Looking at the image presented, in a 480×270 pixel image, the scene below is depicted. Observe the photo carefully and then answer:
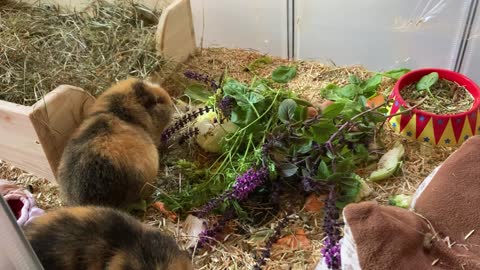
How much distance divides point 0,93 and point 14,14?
2.12 feet

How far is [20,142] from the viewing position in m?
1.52

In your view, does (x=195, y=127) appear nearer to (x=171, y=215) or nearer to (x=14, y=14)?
(x=171, y=215)

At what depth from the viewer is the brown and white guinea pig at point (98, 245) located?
40.3 inches

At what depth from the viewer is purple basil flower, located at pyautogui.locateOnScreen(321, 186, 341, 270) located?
1.07m

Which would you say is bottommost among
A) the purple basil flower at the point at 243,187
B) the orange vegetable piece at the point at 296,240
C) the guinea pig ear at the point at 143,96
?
the orange vegetable piece at the point at 296,240

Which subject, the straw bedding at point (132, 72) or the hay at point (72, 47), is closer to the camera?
the straw bedding at point (132, 72)

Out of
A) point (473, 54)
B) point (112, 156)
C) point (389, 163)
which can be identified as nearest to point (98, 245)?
point (112, 156)

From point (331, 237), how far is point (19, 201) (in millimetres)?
942

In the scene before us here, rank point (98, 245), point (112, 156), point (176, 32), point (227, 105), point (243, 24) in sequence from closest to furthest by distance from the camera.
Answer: point (98, 245), point (112, 156), point (227, 105), point (176, 32), point (243, 24)

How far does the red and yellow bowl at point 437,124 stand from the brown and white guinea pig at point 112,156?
780 mm

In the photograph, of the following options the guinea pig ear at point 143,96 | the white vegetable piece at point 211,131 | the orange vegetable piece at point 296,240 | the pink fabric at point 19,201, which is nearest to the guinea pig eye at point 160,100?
the guinea pig ear at point 143,96

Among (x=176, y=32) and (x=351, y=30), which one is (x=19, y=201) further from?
(x=351, y=30)

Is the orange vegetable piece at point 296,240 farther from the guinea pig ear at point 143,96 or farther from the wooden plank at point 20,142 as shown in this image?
the wooden plank at point 20,142

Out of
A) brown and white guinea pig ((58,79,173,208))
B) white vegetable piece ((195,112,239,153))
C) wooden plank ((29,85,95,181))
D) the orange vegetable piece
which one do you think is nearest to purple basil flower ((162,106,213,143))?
white vegetable piece ((195,112,239,153))
